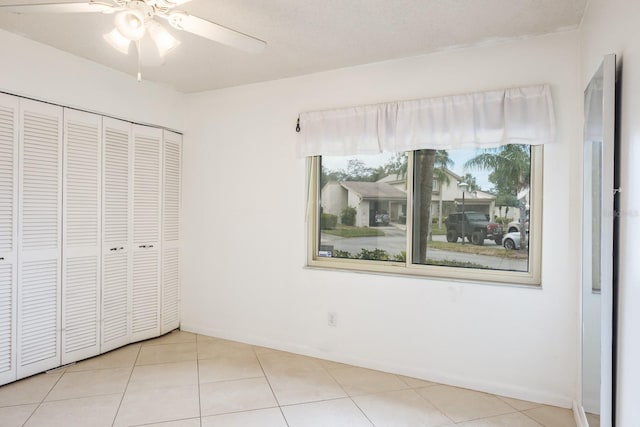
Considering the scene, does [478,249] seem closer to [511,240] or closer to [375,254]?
[511,240]

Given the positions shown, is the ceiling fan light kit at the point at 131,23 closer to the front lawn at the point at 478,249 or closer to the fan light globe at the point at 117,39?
the fan light globe at the point at 117,39

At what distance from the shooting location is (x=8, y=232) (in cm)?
271

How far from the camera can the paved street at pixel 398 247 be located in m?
2.81

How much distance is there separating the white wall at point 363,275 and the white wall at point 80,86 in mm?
378

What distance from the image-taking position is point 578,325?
2.44 m

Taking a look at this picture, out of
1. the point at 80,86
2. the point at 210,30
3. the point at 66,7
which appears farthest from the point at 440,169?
the point at 80,86

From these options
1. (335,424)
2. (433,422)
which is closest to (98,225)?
(335,424)

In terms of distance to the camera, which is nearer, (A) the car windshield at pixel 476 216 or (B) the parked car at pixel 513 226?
(B) the parked car at pixel 513 226

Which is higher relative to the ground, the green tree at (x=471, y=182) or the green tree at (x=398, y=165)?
the green tree at (x=398, y=165)

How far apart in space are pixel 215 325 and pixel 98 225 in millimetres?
1390

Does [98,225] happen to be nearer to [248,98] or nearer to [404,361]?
[248,98]

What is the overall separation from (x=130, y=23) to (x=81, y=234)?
1.96m

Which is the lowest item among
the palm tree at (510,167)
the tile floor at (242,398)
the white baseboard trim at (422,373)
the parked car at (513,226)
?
the tile floor at (242,398)

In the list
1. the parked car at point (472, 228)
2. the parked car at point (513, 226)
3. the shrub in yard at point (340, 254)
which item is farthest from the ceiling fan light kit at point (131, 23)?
the parked car at point (513, 226)
